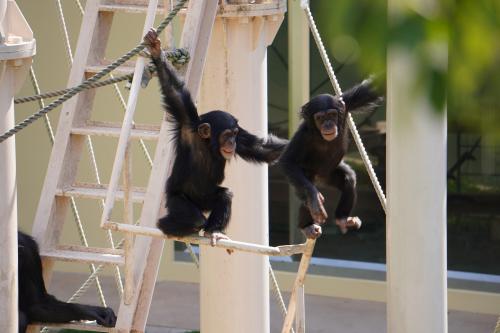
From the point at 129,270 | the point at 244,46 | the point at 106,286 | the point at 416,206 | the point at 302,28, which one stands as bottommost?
the point at 106,286

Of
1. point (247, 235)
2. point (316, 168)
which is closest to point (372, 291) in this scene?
point (247, 235)

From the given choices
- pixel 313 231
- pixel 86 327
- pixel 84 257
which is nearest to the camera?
pixel 313 231

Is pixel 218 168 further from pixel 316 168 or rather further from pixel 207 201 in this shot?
pixel 316 168

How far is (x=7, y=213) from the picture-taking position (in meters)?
4.78

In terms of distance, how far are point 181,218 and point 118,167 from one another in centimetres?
48

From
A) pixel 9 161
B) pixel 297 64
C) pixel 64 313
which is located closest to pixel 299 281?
pixel 9 161

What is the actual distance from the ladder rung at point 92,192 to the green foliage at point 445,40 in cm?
449

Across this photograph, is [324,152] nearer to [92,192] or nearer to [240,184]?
[240,184]

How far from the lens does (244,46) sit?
18.8 ft

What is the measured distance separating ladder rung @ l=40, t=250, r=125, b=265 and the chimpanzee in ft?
0.95

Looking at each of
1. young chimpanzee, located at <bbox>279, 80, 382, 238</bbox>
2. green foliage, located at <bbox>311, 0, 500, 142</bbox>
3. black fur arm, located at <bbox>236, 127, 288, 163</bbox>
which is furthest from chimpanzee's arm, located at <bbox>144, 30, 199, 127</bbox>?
green foliage, located at <bbox>311, 0, 500, 142</bbox>

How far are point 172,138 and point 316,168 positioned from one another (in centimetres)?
81

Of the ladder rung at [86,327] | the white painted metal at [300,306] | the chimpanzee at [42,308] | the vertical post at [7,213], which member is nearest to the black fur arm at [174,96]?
the vertical post at [7,213]

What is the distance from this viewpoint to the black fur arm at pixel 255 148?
5.05 m
